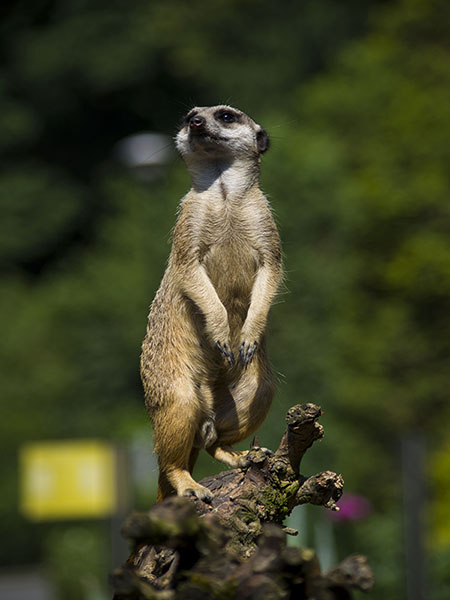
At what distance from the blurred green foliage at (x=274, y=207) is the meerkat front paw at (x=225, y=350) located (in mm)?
7043

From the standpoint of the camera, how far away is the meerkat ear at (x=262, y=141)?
375cm

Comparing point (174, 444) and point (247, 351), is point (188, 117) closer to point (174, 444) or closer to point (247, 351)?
point (247, 351)

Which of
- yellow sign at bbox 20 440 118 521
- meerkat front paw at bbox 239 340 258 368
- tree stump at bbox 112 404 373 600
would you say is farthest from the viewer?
yellow sign at bbox 20 440 118 521

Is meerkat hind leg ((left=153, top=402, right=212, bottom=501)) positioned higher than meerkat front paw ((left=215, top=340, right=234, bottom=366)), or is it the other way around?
meerkat front paw ((left=215, top=340, right=234, bottom=366))

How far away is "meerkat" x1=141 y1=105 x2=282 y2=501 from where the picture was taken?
3.45 meters

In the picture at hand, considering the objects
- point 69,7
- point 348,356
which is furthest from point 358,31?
point 348,356

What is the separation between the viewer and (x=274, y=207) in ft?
47.2

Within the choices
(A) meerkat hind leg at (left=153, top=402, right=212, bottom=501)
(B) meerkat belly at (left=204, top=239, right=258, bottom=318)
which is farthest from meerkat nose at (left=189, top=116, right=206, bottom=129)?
(A) meerkat hind leg at (left=153, top=402, right=212, bottom=501)

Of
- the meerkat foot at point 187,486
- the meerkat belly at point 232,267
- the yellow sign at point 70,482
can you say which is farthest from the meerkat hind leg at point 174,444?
the yellow sign at point 70,482

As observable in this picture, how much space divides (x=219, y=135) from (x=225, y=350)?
0.78m

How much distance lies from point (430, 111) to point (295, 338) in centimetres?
693

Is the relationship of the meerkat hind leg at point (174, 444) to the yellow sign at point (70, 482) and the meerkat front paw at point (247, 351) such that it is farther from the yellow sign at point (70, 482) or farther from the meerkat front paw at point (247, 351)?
the yellow sign at point (70, 482)

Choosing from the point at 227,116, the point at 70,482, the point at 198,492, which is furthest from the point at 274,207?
the point at 198,492

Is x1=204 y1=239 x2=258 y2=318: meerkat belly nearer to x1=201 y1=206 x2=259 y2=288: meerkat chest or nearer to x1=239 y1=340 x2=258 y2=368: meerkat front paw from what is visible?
x1=201 y1=206 x2=259 y2=288: meerkat chest
